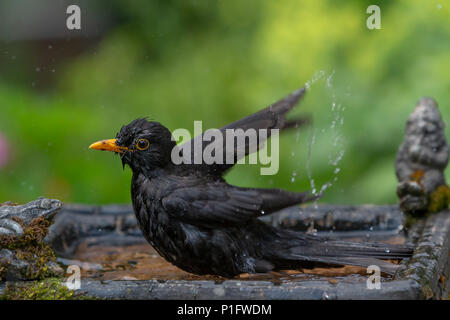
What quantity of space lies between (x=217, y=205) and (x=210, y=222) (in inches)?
3.9

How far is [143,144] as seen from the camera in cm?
376

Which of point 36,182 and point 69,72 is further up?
point 69,72

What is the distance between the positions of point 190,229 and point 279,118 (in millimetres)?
1056

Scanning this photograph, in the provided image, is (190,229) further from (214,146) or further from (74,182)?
(74,182)

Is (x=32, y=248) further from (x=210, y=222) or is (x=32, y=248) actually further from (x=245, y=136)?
(x=245, y=136)

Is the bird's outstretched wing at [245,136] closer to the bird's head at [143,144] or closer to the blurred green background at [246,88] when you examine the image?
the bird's head at [143,144]

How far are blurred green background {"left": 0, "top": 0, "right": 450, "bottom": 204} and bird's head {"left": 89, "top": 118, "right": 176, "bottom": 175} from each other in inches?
101

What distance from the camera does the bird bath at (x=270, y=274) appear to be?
10.3ft

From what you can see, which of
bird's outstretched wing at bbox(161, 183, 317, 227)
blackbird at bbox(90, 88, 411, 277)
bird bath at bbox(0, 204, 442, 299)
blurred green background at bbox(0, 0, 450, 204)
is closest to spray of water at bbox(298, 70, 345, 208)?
blurred green background at bbox(0, 0, 450, 204)

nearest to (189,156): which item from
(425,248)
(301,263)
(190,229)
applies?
(190,229)

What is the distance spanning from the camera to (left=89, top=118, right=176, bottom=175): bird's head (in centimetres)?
376

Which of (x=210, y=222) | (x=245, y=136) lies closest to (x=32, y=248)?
(x=210, y=222)

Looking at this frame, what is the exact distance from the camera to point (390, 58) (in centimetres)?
642

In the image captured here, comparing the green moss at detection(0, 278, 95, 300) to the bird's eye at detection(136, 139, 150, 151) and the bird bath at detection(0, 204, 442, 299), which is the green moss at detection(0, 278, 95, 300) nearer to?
the bird bath at detection(0, 204, 442, 299)
